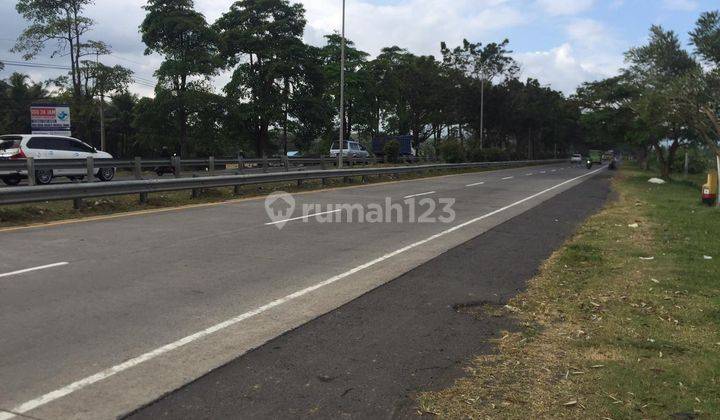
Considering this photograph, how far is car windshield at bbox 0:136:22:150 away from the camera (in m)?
19.5

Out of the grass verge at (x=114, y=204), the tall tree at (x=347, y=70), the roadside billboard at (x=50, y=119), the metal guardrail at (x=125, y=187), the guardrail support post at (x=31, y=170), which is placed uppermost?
the tall tree at (x=347, y=70)

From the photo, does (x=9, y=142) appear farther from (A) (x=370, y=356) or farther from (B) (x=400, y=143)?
(B) (x=400, y=143)

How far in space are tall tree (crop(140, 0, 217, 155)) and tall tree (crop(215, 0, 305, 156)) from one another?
228cm

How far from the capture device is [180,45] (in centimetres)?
4650

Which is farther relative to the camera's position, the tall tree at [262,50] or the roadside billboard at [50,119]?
the tall tree at [262,50]

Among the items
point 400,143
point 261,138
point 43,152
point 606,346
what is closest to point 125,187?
point 43,152

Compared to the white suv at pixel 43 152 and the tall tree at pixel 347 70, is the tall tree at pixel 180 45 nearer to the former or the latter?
the tall tree at pixel 347 70

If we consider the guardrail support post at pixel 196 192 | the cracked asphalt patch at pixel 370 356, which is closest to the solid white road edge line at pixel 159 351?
the cracked asphalt patch at pixel 370 356

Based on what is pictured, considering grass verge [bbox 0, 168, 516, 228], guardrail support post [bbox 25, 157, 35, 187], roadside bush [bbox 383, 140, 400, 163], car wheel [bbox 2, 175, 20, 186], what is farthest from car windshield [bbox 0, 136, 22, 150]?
roadside bush [bbox 383, 140, 400, 163]

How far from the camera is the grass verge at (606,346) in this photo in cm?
391

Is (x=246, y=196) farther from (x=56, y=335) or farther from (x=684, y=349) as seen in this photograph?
(x=684, y=349)

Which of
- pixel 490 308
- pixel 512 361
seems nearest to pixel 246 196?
pixel 490 308

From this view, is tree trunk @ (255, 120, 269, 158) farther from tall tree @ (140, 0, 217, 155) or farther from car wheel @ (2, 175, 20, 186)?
car wheel @ (2, 175, 20, 186)

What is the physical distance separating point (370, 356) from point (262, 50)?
156ft
